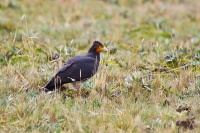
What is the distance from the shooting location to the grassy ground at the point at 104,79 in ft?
20.2

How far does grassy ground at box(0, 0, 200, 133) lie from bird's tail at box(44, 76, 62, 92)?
0.17 m

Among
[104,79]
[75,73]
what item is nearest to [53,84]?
[75,73]

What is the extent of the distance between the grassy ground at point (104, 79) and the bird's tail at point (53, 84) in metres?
0.17

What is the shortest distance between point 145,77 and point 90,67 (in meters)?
1.18

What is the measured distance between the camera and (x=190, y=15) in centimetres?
1619

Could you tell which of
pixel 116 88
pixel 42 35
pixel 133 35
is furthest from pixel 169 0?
pixel 116 88

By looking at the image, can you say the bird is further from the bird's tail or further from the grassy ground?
the grassy ground

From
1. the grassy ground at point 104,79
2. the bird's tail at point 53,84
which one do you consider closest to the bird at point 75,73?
the bird's tail at point 53,84

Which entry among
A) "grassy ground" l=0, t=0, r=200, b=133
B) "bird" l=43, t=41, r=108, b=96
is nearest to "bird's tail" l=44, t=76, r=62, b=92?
"bird" l=43, t=41, r=108, b=96

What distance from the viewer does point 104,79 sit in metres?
7.50

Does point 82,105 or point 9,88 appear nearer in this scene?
point 82,105

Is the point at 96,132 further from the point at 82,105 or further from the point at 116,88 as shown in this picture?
the point at 116,88

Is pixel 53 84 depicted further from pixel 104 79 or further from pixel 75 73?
pixel 104 79

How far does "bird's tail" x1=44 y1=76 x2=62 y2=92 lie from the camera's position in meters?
7.19
